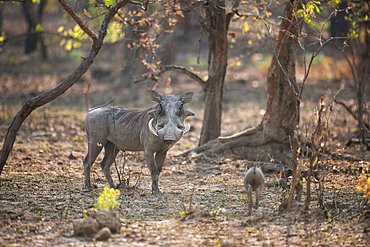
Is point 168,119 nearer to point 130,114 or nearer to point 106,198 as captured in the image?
point 130,114

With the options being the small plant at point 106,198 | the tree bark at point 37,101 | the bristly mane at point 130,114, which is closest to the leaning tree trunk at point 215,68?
the bristly mane at point 130,114

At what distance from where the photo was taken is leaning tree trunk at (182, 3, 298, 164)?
6.47 m

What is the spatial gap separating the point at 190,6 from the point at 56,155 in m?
→ 3.84

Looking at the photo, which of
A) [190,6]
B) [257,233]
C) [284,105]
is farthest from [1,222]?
[284,105]

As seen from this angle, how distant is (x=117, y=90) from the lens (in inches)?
584

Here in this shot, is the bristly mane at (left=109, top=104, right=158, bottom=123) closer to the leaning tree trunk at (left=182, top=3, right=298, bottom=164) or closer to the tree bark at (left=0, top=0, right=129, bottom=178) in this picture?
the tree bark at (left=0, top=0, right=129, bottom=178)

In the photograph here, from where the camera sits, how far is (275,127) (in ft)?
22.2

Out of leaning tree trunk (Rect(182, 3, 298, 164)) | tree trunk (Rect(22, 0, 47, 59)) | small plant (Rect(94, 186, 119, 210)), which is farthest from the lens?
tree trunk (Rect(22, 0, 47, 59))

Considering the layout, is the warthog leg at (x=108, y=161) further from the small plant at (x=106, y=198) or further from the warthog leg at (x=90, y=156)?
the small plant at (x=106, y=198)

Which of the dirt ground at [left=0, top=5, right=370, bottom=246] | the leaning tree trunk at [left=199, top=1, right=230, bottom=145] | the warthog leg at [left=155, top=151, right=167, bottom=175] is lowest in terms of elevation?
the dirt ground at [left=0, top=5, right=370, bottom=246]

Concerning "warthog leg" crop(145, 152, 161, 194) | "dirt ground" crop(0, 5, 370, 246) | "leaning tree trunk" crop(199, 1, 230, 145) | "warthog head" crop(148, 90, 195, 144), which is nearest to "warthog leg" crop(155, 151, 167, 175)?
"warthog leg" crop(145, 152, 161, 194)

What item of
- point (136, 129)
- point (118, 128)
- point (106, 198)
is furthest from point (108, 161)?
point (106, 198)

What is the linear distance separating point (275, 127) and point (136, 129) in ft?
8.90

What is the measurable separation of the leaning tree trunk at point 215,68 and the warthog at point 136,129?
2.21m
